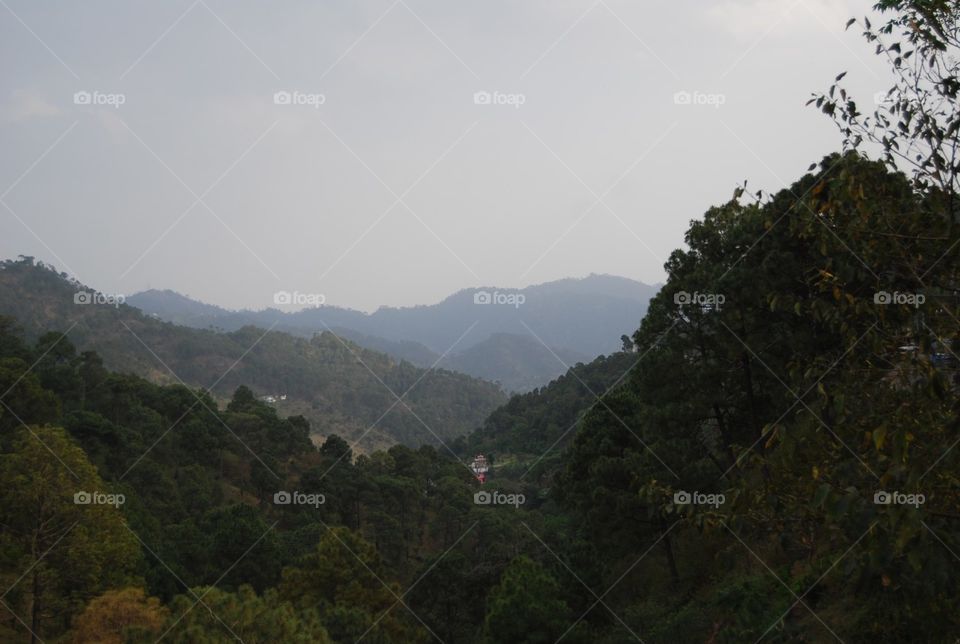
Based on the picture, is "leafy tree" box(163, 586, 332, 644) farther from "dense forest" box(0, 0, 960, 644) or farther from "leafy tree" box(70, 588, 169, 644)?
"leafy tree" box(70, 588, 169, 644)

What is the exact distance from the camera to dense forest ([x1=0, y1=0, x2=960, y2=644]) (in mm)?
3531

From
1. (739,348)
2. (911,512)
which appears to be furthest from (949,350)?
(739,348)

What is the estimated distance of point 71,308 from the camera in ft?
309

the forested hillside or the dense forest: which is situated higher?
the forested hillside

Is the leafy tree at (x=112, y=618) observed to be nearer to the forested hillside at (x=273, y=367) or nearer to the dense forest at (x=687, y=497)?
the dense forest at (x=687, y=497)

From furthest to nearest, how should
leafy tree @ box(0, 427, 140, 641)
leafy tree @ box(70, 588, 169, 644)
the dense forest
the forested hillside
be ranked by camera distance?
the forested hillside, leafy tree @ box(0, 427, 140, 641), leafy tree @ box(70, 588, 169, 644), the dense forest

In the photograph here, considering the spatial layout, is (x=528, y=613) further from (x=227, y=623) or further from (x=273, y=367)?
(x=273, y=367)

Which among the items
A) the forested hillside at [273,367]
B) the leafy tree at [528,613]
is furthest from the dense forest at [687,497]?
the forested hillside at [273,367]

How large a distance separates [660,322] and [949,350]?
11308 millimetres

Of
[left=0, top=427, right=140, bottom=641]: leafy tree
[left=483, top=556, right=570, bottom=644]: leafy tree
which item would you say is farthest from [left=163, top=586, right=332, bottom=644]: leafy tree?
[left=0, top=427, right=140, bottom=641]: leafy tree

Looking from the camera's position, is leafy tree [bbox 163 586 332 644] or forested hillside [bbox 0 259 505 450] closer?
leafy tree [bbox 163 586 332 644]

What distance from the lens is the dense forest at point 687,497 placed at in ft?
11.6

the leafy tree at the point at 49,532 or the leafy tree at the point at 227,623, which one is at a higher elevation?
the leafy tree at the point at 49,532

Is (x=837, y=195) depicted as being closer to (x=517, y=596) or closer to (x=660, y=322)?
(x=660, y=322)
